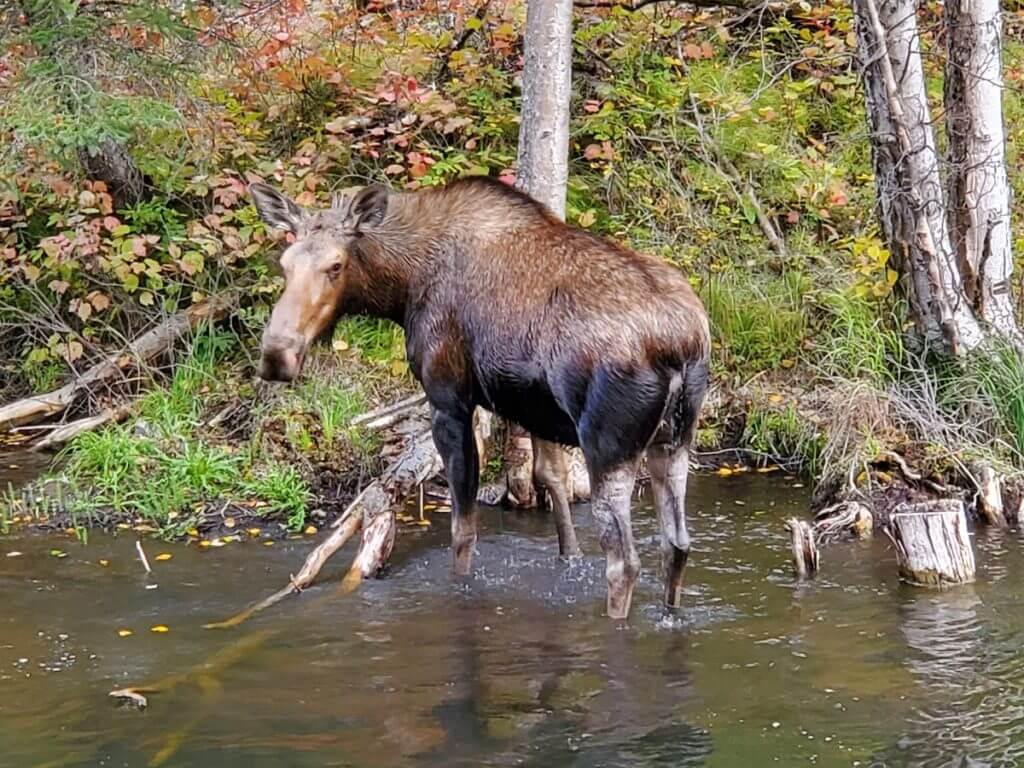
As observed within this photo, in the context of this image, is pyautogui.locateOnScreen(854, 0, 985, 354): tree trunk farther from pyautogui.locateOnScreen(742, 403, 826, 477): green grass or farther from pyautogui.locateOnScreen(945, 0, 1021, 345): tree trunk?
pyautogui.locateOnScreen(742, 403, 826, 477): green grass

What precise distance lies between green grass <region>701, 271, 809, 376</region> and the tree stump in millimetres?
3137

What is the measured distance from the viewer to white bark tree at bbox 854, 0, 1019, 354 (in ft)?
29.1

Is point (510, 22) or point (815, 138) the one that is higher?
point (510, 22)

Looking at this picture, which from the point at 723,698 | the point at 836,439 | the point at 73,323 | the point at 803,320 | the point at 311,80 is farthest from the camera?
the point at 311,80

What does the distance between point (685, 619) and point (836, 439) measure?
255 centimetres

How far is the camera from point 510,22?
41.2 feet

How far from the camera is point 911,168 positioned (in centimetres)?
894

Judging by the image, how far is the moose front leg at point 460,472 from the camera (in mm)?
7070

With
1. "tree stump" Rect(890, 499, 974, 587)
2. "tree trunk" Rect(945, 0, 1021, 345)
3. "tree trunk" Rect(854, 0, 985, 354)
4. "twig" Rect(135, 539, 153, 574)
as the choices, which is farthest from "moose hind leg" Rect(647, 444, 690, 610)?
"tree trunk" Rect(945, 0, 1021, 345)

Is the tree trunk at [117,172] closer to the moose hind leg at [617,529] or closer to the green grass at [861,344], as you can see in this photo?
the green grass at [861,344]

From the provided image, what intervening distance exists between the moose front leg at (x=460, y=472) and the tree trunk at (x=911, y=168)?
3.71 m

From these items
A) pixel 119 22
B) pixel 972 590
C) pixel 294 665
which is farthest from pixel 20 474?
pixel 972 590

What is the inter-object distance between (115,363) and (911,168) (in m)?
6.13

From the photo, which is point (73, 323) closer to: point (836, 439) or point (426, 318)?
point (426, 318)
